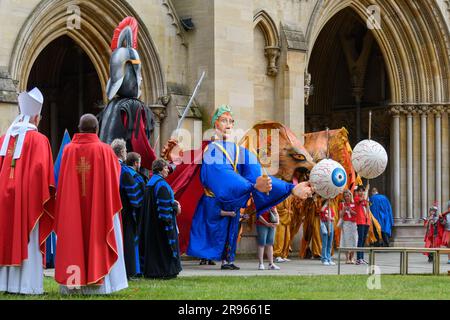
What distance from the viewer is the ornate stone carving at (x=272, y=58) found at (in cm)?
2159

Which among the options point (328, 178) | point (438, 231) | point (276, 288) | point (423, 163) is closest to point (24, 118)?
point (276, 288)

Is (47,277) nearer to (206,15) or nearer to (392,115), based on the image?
(206,15)

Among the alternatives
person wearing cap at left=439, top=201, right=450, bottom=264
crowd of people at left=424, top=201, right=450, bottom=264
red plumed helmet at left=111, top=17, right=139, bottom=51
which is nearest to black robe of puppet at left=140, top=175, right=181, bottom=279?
red plumed helmet at left=111, top=17, right=139, bottom=51

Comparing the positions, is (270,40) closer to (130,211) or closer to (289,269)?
(289,269)

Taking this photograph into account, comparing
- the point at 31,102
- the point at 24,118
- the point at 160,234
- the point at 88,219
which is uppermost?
the point at 31,102

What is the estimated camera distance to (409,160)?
25797 mm

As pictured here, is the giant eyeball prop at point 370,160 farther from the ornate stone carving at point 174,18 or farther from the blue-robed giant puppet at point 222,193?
the ornate stone carving at point 174,18

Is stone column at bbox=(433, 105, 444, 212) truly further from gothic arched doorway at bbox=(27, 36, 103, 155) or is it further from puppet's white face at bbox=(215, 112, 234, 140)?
puppet's white face at bbox=(215, 112, 234, 140)

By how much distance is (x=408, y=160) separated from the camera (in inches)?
1017

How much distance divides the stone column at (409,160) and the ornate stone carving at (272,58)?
559 cm

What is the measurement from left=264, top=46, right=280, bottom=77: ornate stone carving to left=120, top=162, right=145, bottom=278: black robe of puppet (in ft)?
35.5

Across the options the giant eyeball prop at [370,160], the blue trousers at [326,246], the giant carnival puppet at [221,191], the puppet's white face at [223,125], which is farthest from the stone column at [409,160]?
the puppet's white face at [223,125]

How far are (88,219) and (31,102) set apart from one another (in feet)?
4.47

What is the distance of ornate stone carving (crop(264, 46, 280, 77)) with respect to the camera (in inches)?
850
